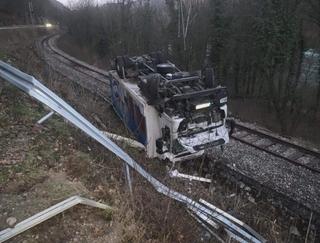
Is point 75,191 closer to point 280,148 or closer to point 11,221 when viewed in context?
point 11,221

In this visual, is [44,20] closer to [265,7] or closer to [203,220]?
[265,7]

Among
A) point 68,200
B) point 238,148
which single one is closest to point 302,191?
point 238,148

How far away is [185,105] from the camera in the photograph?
306 inches

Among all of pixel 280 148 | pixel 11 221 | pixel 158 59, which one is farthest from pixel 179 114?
pixel 280 148

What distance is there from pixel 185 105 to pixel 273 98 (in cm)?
1805

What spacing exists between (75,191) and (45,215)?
73cm

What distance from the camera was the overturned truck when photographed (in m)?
7.75

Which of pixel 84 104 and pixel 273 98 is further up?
pixel 84 104

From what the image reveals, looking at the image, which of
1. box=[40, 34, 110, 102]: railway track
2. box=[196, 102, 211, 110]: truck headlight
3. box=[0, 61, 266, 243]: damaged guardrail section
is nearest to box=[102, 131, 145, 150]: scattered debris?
box=[196, 102, 211, 110]: truck headlight

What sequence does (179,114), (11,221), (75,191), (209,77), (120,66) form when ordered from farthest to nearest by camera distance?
1. (120,66)
2. (209,77)
3. (179,114)
4. (75,191)
5. (11,221)

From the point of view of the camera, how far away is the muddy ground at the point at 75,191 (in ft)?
12.9

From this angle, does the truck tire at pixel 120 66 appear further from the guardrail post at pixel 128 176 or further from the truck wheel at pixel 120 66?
the guardrail post at pixel 128 176

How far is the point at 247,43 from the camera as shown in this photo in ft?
85.8

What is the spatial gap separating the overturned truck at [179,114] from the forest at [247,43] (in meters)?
13.1
